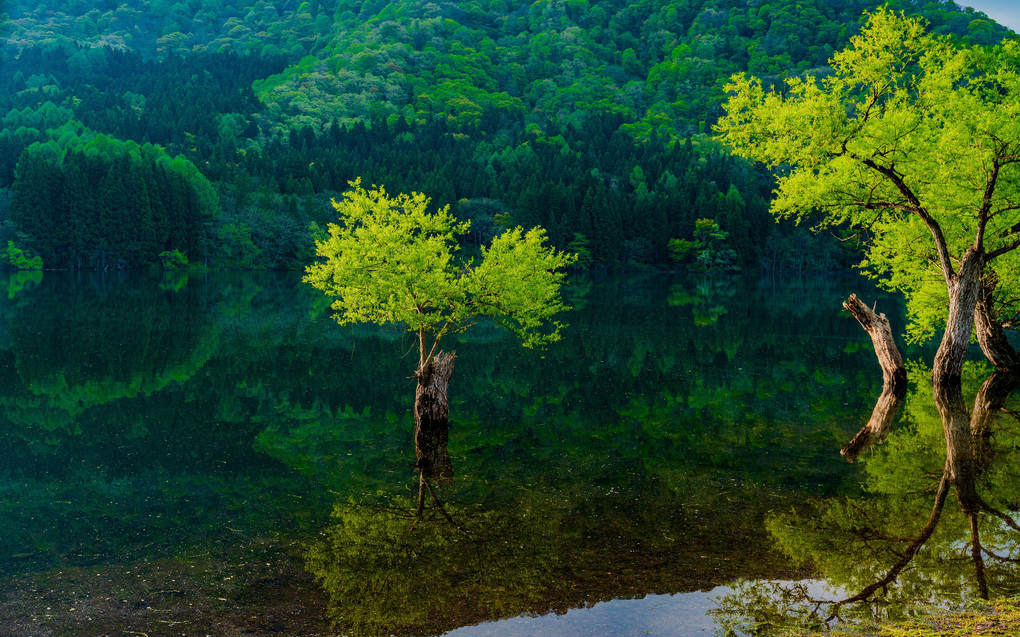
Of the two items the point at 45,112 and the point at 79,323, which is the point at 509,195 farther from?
the point at 45,112

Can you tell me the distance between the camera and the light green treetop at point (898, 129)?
23.3 m

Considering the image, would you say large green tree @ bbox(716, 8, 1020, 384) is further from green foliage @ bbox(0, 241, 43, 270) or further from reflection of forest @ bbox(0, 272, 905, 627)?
green foliage @ bbox(0, 241, 43, 270)

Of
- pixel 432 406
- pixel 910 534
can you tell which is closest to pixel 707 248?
pixel 432 406

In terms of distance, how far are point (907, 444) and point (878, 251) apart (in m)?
14.2

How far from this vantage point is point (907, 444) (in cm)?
2239

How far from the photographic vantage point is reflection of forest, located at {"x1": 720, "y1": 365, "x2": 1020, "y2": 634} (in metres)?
12.2

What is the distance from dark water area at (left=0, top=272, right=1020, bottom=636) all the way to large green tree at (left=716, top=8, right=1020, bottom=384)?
6619 mm

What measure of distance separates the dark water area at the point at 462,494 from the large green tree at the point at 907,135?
6.62 metres

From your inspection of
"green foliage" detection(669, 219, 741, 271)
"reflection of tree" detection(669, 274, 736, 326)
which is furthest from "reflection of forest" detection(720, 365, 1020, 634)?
"green foliage" detection(669, 219, 741, 271)

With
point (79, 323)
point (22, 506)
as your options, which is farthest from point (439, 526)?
point (79, 323)

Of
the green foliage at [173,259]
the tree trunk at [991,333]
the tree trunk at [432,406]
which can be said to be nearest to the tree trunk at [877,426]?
the tree trunk at [991,333]

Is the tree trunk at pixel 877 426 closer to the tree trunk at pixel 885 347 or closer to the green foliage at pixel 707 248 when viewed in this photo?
the tree trunk at pixel 885 347

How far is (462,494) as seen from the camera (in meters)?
18.7

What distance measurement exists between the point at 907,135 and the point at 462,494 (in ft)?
58.0
